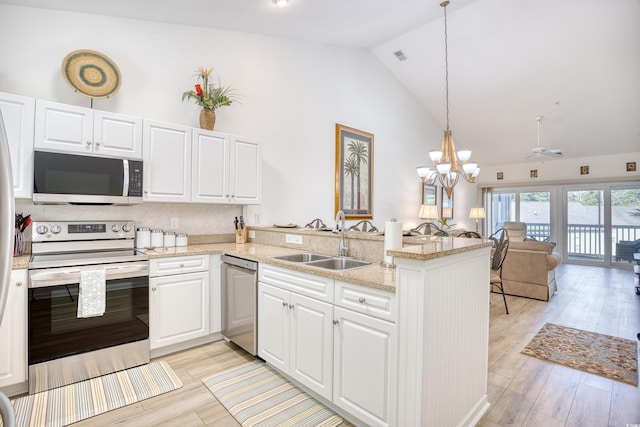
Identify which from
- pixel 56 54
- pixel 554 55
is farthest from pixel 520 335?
pixel 56 54

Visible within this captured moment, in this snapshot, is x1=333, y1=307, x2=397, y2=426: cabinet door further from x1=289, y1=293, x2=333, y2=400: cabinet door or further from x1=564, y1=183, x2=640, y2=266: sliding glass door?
x1=564, y1=183, x2=640, y2=266: sliding glass door

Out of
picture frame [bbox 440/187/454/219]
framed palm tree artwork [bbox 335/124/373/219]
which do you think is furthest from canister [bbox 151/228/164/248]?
picture frame [bbox 440/187/454/219]

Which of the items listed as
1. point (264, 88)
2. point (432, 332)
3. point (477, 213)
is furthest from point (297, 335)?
point (477, 213)

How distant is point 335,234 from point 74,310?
1995 millimetres

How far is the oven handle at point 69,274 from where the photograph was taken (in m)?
2.18

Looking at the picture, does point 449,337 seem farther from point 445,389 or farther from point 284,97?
point 284,97

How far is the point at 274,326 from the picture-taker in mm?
2447

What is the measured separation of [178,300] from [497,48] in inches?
220

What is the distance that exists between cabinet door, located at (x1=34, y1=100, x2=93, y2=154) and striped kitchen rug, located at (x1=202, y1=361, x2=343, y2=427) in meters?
2.08

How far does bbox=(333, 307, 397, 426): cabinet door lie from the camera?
1684 millimetres

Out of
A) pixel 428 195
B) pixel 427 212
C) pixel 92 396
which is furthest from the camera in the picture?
pixel 428 195

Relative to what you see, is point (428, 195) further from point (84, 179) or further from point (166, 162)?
point (84, 179)

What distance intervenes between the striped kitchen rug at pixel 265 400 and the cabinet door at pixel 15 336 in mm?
1191

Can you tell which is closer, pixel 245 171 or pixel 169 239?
pixel 169 239
